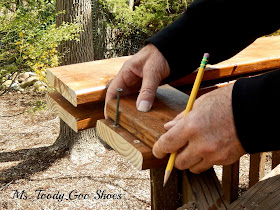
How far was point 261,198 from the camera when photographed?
59.6 inches

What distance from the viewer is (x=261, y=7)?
146 centimetres

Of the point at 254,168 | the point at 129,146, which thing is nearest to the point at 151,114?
the point at 129,146

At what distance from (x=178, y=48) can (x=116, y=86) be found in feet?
1.00

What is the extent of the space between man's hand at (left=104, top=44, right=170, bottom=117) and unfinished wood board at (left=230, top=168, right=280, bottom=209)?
594 mm

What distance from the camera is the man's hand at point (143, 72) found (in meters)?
1.44

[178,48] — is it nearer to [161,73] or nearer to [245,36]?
[161,73]

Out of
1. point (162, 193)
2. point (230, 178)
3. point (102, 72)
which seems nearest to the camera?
point (162, 193)

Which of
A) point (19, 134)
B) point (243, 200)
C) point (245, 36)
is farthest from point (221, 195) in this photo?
point (19, 134)

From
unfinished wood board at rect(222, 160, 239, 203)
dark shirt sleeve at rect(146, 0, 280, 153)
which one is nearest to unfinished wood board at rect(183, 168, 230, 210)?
dark shirt sleeve at rect(146, 0, 280, 153)

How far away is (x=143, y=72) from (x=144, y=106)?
0.18 metres

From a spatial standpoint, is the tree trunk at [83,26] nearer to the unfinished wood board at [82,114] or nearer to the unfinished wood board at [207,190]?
the unfinished wood board at [82,114]

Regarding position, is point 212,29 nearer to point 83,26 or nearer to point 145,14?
point 83,26

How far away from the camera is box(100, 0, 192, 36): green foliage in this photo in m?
7.79

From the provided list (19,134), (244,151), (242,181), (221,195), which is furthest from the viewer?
(19,134)
